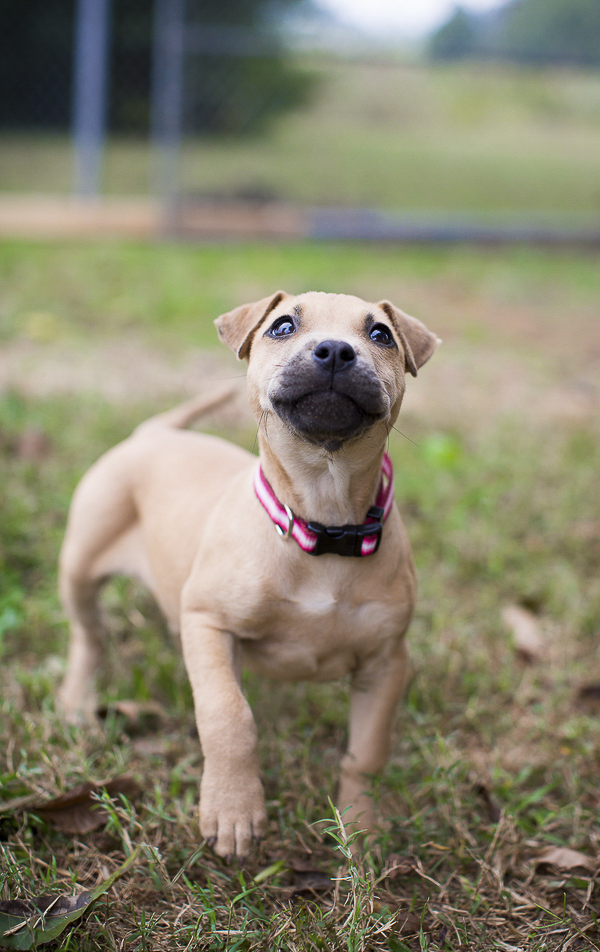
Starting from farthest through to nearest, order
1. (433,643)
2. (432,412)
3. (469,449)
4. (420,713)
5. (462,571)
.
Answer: (432,412) → (469,449) → (462,571) → (433,643) → (420,713)

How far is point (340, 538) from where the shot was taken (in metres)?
2.42

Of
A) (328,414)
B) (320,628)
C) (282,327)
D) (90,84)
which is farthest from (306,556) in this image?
(90,84)

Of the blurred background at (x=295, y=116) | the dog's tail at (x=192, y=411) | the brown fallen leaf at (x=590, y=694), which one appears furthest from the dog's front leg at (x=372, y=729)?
the blurred background at (x=295, y=116)

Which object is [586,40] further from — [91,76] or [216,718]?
[216,718]

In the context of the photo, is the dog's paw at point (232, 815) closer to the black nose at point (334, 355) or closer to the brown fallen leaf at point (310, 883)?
the brown fallen leaf at point (310, 883)

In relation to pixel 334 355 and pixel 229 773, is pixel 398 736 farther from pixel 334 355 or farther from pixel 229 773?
pixel 334 355

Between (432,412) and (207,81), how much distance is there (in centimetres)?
859

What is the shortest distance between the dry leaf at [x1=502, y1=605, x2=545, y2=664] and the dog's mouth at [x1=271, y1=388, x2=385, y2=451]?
159 centimetres

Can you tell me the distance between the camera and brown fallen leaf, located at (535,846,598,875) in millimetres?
2424

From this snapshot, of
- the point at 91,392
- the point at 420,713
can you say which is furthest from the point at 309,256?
→ the point at 420,713

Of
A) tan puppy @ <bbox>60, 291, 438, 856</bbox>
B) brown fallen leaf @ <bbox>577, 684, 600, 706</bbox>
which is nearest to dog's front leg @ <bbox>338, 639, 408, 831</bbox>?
tan puppy @ <bbox>60, 291, 438, 856</bbox>

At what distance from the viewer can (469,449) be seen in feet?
17.8

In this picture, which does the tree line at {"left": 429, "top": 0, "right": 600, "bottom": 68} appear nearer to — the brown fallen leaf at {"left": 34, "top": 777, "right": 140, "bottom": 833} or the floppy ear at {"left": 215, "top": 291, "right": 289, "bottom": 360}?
the floppy ear at {"left": 215, "top": 291, "right": 289, "bottom": 360}

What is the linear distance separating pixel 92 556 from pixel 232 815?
1.25 m
